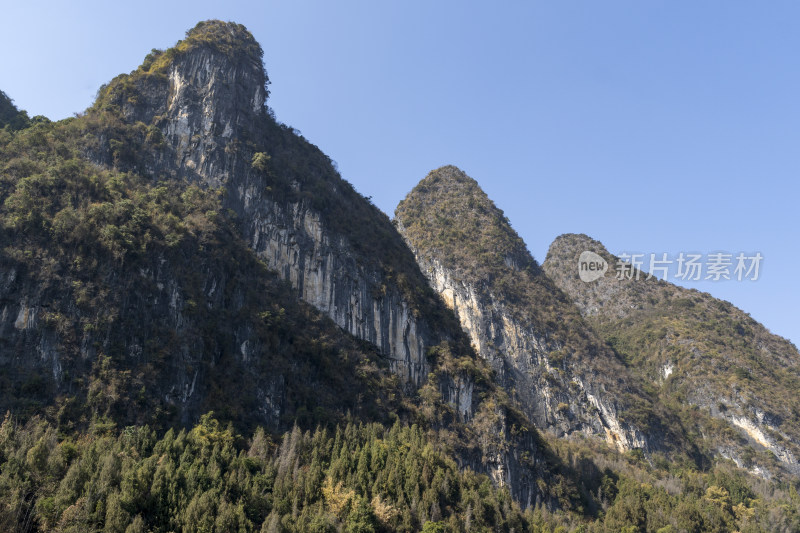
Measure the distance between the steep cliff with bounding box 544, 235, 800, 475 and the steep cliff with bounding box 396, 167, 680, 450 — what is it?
1036cm

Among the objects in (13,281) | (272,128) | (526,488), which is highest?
(272,128)

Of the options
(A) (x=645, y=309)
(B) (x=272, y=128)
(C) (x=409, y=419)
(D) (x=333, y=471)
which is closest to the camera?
(D) (x=333, y=471)

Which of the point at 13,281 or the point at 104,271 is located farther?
the point at 104,271

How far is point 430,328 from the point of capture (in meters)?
69.4

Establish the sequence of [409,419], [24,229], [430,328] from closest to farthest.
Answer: [24,229] < [409,419] < [430,328]

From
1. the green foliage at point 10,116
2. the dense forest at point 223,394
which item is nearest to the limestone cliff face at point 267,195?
the dense forest at point 223,394

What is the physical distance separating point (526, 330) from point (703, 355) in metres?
34.2

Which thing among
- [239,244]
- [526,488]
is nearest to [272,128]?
[239,244]

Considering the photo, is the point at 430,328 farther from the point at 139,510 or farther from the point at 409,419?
the point at 139,510

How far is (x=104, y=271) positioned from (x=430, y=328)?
1426 inches

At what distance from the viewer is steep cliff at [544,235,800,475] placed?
275 feet

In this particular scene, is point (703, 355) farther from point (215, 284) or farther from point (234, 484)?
point (234, 484)

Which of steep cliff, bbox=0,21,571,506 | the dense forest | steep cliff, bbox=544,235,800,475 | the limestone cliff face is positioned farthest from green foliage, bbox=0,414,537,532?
steep cliff, bbox=544,235,800,475

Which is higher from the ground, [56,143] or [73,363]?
[56,143]
